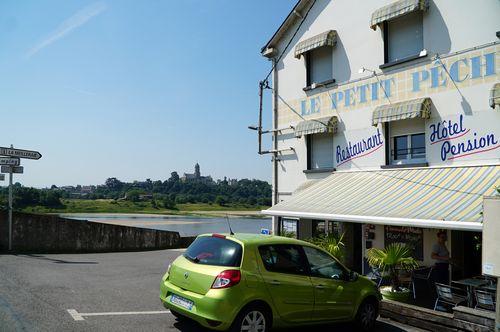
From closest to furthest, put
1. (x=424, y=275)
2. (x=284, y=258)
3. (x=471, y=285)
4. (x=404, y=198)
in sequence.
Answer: (x=284, y=258), (x=471, y=285), (x=404, y=198), (x=424, y=275)

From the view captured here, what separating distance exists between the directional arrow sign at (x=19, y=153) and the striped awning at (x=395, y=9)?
38.9 feet

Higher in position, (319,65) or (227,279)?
(319,65)

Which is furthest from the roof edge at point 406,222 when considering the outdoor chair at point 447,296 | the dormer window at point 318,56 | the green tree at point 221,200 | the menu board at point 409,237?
the green tree at point 221,200

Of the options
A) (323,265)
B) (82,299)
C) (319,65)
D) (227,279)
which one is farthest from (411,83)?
(82,299)

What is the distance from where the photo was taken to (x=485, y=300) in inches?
307

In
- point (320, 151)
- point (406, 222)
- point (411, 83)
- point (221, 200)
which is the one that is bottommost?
point (221, 200)

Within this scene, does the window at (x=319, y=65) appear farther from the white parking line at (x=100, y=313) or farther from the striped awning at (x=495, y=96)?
the white parking line at (x=100, y=313)

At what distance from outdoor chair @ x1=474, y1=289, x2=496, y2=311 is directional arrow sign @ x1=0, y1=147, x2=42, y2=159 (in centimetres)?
1429

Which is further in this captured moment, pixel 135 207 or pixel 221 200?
pixel 221 200

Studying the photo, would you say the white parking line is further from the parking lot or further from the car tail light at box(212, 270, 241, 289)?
the car tail light at box(212, 270, 241, 289)

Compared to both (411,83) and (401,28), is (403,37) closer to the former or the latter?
(401,28)

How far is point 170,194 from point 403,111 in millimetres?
100272

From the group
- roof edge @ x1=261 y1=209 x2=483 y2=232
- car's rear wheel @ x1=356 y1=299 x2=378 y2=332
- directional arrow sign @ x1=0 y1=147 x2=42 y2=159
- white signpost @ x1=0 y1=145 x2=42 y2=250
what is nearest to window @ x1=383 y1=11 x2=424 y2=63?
roof edge @ x1=261 y1=209 x2=483 y2=232

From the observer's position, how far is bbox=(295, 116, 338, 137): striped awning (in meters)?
13.4
